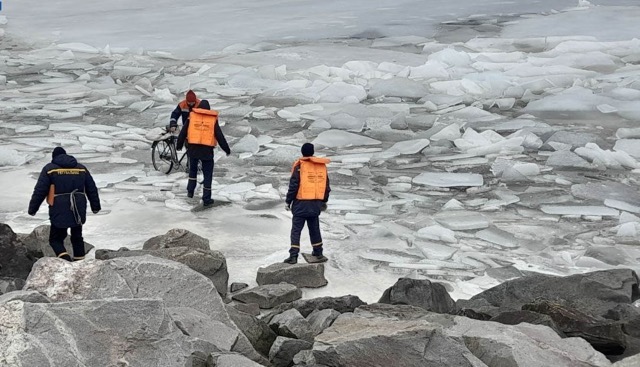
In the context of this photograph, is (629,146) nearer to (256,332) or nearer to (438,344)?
(256,332)

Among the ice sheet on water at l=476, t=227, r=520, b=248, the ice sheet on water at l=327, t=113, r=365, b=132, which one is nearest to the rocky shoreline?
the ice sheet on water at l=476, t=227, r=520, b=248

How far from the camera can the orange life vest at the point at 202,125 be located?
11.1 m

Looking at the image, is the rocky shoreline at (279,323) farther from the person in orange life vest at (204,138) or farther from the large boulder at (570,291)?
the person in orange life vest at (204,138)

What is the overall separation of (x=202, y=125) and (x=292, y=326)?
5.03 metres

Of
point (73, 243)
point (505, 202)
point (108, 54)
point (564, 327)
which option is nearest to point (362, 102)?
point (505, 202)

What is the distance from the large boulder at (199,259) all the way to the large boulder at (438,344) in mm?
2227

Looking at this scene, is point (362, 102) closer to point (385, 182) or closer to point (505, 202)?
point (385, 182)

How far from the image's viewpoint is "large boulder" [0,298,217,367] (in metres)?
4.74

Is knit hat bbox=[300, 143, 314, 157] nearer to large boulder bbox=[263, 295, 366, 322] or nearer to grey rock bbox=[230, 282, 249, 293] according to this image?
grey rock bbox=[230, 282, 249, 293]

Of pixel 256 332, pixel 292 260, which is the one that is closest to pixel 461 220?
pixel 292 260

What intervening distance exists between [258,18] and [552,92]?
11899 mm

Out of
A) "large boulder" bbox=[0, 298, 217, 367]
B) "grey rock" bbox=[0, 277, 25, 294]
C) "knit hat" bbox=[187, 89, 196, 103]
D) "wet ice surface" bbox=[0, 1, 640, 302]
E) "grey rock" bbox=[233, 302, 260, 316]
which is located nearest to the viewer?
"large boulder" bbox=[0, 298, 217, 367]

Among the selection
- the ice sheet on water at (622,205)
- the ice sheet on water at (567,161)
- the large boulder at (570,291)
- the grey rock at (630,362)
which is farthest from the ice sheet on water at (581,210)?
the grey rock at (630,362)

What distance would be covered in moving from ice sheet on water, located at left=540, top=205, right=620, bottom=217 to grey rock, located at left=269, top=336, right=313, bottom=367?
603 centimetres
